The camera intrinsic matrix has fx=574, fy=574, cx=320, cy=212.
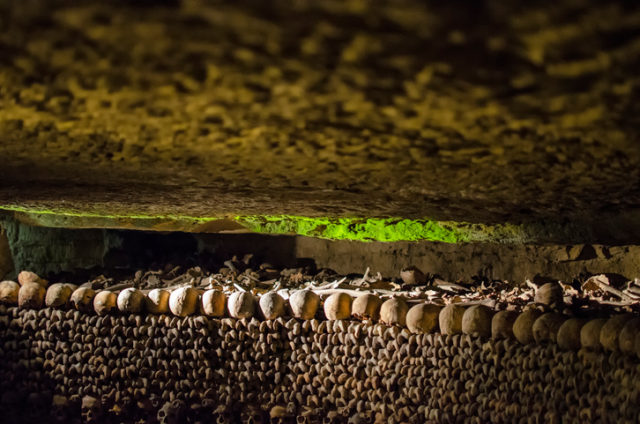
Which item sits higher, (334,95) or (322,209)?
(334,95)

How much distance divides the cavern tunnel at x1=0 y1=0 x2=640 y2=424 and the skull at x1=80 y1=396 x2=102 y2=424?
3 cm

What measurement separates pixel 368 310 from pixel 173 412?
1.25m

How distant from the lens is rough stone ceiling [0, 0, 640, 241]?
28.0 inches

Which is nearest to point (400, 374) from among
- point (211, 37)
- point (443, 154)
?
point (443, 154)

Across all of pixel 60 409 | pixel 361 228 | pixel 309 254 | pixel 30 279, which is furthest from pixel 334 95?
pixel 30 279

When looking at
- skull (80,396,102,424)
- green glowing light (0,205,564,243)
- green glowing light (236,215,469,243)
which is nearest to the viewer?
green glowing light (0,205,564,243)

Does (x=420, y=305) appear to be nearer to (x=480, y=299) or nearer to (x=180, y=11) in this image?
(x=480, y=299)

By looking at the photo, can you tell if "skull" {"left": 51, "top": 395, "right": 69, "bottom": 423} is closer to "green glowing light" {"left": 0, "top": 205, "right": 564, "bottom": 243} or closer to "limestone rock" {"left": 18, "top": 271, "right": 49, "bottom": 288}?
"limestone rock" {"left": 18, "top": 271, "right": 49, "bottom": 288}

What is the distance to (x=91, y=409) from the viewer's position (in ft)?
10.8

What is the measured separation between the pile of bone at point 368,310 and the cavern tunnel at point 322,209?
1 centimetres

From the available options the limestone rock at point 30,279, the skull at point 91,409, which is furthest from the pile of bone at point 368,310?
the skull at point 91,409

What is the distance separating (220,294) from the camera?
3.08 metres

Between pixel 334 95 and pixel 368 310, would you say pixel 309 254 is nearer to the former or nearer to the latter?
pixel 368 310

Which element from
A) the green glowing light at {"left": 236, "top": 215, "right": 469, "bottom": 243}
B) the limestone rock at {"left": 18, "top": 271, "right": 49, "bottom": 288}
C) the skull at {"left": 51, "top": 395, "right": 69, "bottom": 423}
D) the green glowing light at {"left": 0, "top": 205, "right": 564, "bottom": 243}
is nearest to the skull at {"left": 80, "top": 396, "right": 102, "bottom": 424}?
the skull at {"left": 51, "top": 395, "right": 69, "bottom": 423}
